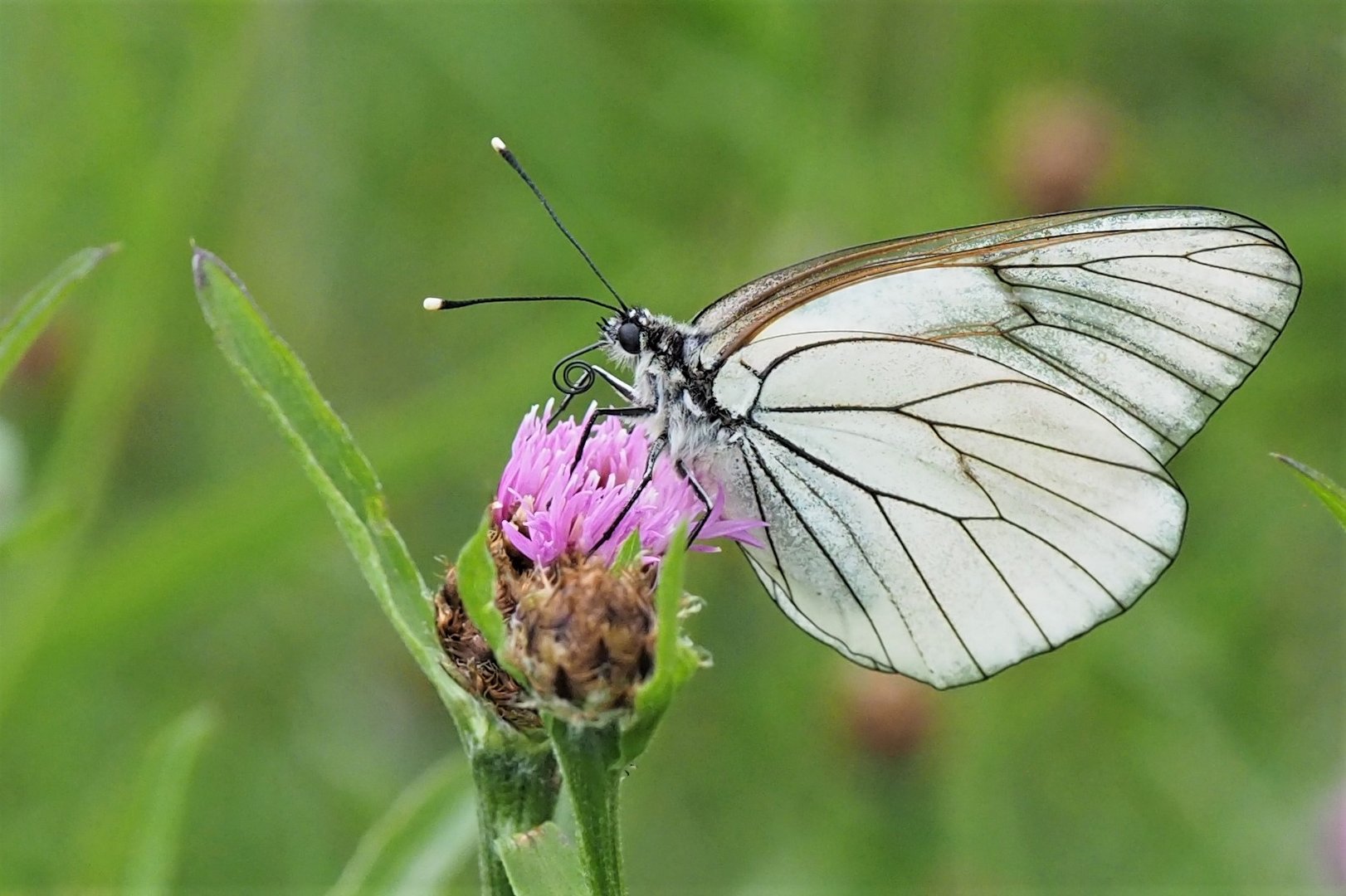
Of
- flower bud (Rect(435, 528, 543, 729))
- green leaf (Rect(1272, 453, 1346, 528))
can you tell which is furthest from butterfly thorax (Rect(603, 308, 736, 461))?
green leaf (Rect(1272, 453, 1346, 528))

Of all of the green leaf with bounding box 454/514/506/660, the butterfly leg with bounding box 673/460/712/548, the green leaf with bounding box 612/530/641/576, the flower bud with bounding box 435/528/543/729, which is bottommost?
the green leaf with bounding box 454/514/506/660

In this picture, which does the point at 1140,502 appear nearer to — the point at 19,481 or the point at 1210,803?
the point at 1210,803

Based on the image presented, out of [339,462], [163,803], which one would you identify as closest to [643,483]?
[339,462]

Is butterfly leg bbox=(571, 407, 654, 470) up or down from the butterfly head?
down

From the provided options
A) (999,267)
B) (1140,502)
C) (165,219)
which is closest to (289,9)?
(165,219)

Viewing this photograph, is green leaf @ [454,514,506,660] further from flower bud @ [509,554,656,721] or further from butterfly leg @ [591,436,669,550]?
butterfly leg @ [591,436,669,550]

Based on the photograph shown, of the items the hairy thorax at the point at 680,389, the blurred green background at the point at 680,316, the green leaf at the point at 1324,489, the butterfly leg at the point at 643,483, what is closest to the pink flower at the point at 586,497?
the butterfly leg at the point at 643,483

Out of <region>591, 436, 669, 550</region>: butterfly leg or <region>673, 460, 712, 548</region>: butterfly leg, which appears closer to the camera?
<region>591, 436, 669, 550</region>: butterfly leg

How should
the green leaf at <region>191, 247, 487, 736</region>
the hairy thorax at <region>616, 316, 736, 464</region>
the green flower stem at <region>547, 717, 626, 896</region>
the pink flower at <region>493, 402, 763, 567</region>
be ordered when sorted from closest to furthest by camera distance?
1. the green flower stem at <region>547, 717, 626, 896</region>
2. the green leaf at <region>191, 247, 487, 736</region>
3. the pink flower at <region>493, 402, 763, 567</region>
4. the hairy thorax at <region>616, 316, 736, 464</region>
